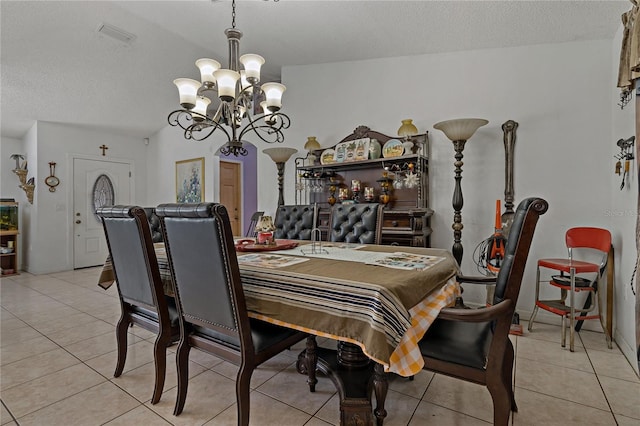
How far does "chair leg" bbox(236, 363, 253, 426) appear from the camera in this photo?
1345 millimetres

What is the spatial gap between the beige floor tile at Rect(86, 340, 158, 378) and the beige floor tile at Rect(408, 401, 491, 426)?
1.85 meters

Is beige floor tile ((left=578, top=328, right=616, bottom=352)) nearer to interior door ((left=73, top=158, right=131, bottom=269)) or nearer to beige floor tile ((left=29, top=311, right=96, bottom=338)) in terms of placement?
beige floor tile ((left=29, top=311, right=96, bottom=338))

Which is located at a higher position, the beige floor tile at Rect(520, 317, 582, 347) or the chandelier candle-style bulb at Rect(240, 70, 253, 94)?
the chandelier candle-style bulb at Rect(240, 70, 253, 94)

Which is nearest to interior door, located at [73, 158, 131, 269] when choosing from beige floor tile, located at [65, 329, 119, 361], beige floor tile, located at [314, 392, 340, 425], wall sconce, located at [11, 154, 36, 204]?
wall sconce, located at [11, 154, 36, 204]

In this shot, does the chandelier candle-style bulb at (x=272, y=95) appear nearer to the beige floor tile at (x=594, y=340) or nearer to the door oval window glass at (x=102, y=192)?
the beige floor tile at (x=594, y=340)

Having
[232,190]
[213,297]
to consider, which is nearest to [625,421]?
[213,297]

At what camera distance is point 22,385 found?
6.38ft

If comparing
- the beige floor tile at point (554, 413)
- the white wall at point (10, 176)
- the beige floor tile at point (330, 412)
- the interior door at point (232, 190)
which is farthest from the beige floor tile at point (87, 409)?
the white wall at point (10, 176)

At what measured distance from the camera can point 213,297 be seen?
141 cm

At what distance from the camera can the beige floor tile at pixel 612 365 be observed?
1994 millimetres

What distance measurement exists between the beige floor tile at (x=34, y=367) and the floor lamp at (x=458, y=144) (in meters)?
3.32

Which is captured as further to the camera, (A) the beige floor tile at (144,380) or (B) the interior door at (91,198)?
(B) the interior door at (91,198)

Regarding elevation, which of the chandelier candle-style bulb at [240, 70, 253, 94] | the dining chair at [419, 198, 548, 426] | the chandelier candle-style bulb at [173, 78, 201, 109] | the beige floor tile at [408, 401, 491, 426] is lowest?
the beige floor tile at [408, 401, 491, 426]

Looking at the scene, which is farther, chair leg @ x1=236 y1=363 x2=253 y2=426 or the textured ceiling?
the textured ceiling
